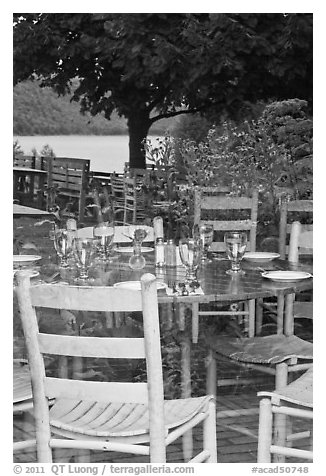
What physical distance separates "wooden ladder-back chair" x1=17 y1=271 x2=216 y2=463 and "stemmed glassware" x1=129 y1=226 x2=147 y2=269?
931 millimetres

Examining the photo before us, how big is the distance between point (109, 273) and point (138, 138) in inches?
185

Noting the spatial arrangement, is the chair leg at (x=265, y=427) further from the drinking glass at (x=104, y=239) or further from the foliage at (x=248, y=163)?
the foliage at (x=248, y=163)

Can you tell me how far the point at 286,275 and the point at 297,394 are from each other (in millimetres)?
580

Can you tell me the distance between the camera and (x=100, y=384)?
1996 mm

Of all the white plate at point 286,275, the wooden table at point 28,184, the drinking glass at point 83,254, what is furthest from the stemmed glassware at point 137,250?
the wooden table at point 28,184

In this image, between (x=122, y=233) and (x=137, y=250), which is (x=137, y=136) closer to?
(x=122, y=233)

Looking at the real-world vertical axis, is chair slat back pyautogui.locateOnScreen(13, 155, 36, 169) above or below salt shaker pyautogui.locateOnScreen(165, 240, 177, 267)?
above

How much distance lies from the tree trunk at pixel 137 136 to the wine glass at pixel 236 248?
4.36 meters

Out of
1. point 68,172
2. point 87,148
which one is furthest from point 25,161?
point 87,148

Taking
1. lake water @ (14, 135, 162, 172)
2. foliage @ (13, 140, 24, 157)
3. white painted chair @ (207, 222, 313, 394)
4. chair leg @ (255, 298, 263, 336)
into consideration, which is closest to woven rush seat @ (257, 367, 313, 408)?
white painted chair @ (207, 222, 313, 394)

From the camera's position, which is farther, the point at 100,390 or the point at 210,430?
the point at 210,430

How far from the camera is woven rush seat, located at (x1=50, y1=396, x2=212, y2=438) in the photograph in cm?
207

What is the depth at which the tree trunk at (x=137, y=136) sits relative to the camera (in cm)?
741

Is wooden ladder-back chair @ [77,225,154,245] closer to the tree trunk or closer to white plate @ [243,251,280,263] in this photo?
white plate @ [243,251,280,263]
